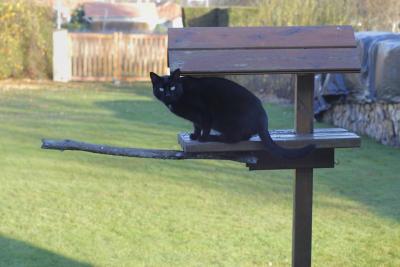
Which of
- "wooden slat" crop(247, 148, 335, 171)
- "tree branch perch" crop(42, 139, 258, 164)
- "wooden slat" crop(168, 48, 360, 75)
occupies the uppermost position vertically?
"wooden slat" crop(168, 48, 360, 75)

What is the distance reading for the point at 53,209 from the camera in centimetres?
746

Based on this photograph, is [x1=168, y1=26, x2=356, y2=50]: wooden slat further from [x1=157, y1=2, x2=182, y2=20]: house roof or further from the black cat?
[x1=157, y1=2, x2=182, y2=20]: house roof

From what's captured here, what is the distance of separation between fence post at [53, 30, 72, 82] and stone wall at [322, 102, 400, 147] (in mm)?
12934

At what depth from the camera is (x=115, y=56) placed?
26.4m

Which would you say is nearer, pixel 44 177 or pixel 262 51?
pixel 262 51

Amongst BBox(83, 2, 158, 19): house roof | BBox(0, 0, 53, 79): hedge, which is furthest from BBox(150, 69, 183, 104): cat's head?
BBox(83, 2, 158, 19): house roof

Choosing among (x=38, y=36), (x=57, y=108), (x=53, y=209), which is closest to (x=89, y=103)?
(x=57, y=108)

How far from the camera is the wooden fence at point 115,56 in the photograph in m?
26.0

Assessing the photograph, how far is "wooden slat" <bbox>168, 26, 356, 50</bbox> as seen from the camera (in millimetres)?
3984

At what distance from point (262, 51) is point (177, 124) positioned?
1044 cm

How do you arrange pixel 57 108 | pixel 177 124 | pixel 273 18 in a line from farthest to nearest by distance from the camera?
pixel 273 18, pixel 57 108, pixel 177 124

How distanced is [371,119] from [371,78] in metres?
0.79

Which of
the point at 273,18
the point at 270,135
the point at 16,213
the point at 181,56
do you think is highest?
the point at 273,18

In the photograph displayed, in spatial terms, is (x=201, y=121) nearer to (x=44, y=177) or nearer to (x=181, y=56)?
(x=181, y=56)
